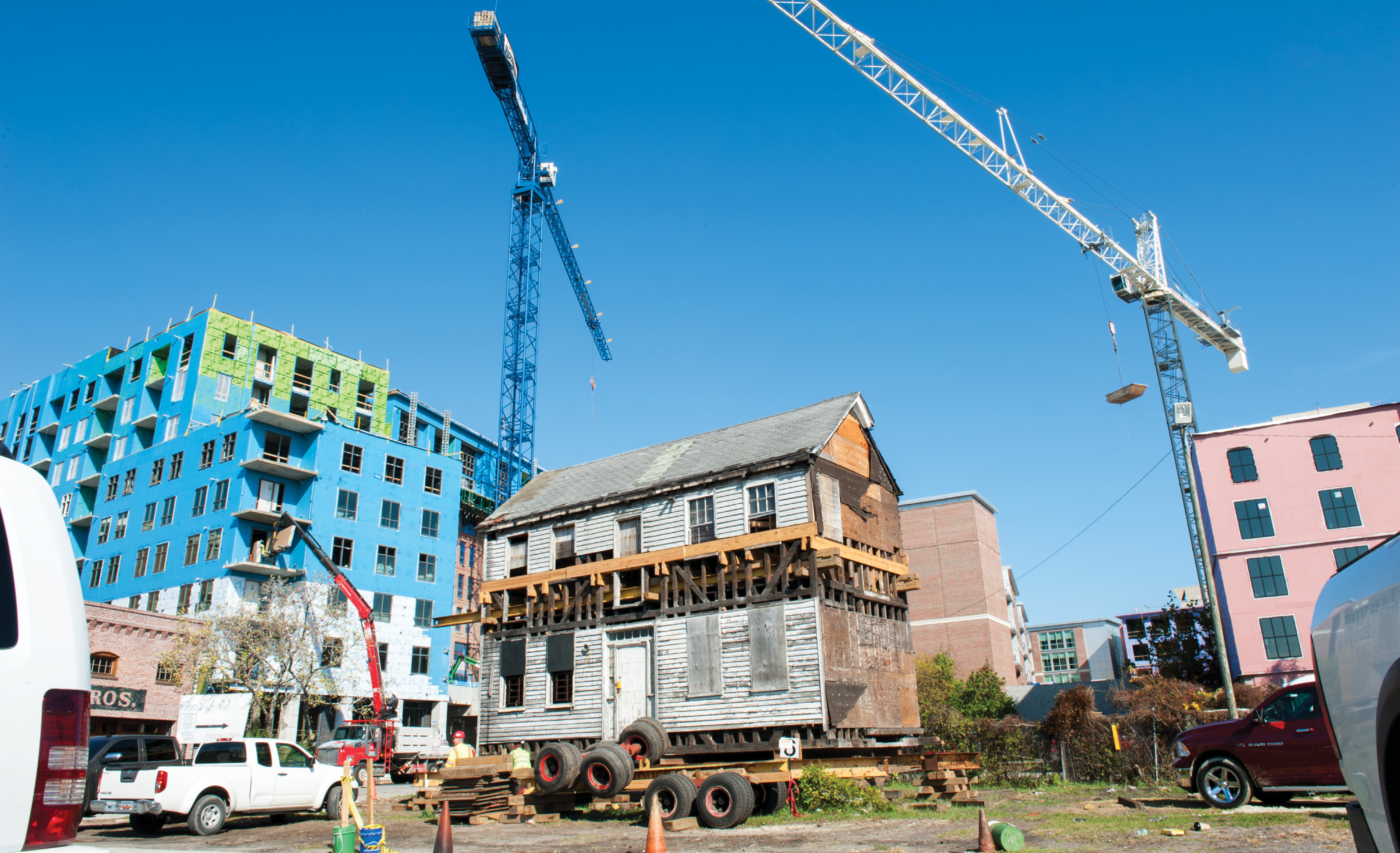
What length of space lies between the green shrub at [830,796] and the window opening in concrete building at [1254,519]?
34329 mm

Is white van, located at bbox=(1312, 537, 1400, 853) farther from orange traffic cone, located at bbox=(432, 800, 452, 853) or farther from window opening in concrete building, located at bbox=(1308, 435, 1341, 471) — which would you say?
window opening in concrete building, located at bbox=(1308, 435, 1341, 471)

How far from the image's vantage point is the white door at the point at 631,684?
84.2 ft

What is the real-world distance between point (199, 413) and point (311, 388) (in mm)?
9207

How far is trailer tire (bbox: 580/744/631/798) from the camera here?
67.7 feet

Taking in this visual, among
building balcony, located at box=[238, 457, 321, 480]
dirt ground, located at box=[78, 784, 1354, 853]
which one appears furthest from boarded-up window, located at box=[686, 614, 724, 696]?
building balcony, located at box=[238, 457, 321, 480]

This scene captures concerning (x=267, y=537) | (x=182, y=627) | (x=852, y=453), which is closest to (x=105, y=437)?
(x=267, y=537)

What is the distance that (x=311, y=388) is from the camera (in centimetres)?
6688

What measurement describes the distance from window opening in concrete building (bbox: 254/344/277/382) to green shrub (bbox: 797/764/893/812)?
55827 mm

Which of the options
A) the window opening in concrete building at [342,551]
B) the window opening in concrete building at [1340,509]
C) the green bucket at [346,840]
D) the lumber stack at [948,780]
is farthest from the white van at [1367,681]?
the window opening in concrete building at [342,551]

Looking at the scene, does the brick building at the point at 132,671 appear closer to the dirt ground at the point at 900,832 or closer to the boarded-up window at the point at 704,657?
the dirt ground at the point at 900,832

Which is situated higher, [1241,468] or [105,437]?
[105,437]

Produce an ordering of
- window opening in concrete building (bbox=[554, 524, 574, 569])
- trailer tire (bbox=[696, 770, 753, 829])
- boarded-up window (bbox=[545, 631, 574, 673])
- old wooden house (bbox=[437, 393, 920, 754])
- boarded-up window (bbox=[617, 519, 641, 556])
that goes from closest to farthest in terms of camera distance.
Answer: trailer tire (bbox=[696, 770, 753, 829])
old wooden house (bbox=[437, 393, 920, 754])
boarded-up window (bbox=[545, 631, 574, 673])
boarded-up window (bbox=[617, 519, 641, 556])
window opening in concrete building (bbox=[554, 524, 574, 569])

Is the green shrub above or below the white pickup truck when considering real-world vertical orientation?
below

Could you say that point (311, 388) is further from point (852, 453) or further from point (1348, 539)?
point (1348, 539)
